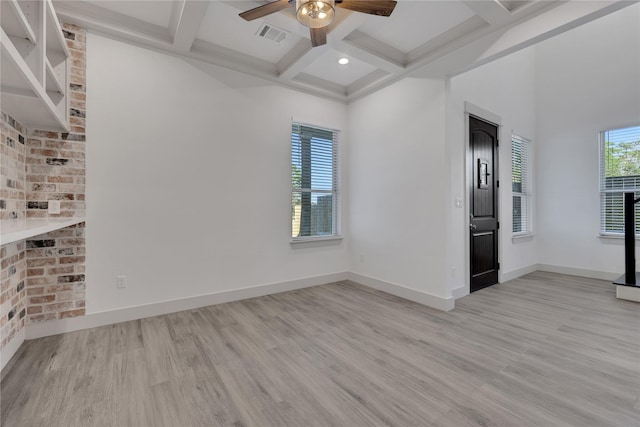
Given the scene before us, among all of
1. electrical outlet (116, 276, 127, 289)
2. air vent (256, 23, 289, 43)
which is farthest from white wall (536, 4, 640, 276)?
electrical outlet (116, 276, 127, 289)

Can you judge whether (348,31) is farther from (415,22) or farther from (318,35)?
(415,22)

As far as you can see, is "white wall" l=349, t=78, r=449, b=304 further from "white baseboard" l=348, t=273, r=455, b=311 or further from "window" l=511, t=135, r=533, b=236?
"window" l=511, t=135, r=533, b=236

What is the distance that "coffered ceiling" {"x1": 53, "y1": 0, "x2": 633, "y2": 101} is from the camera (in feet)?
8.17

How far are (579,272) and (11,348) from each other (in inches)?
293

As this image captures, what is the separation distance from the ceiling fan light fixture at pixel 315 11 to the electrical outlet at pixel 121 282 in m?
3.00

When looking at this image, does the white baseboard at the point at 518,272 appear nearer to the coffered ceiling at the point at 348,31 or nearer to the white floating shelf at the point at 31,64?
the coffered ceiling at the point at 348,31

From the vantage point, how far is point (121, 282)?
2.88 metres

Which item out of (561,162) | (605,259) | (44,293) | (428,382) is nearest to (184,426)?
(428,382)

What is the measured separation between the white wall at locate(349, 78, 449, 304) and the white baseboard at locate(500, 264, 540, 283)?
1.94m

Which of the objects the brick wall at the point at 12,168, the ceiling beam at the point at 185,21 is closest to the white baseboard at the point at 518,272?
the ceiling beam at the point at 185,21

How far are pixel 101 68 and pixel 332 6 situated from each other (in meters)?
2.44

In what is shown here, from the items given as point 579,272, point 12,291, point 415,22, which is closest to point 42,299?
point 12,291

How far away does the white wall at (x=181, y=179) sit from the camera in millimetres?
2818

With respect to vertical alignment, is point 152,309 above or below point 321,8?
below
